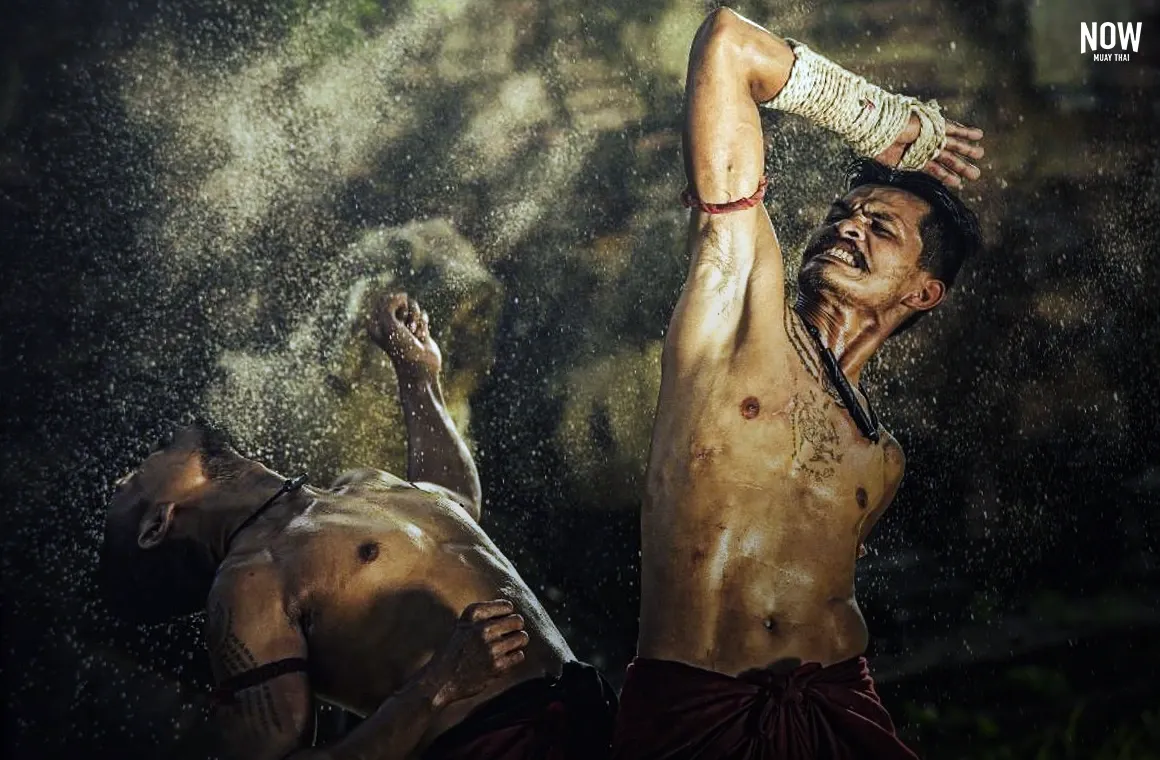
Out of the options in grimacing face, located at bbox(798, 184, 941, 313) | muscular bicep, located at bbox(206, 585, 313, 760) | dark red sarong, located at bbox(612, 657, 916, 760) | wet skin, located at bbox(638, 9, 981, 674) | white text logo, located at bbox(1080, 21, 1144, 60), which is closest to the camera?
muscular bicep, located at bbox(206, 585, 313, 760)

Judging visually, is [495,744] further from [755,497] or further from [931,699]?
[931,699]

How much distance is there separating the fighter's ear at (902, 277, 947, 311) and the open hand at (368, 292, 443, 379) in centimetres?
115

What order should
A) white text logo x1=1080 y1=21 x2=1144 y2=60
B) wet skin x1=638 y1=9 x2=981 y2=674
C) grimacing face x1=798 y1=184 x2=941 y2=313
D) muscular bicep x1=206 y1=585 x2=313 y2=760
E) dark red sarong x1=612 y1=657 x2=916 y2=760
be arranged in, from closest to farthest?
muscular bicep x1=206 y1=585 x2=313 y2=760
dark red sarong x1=612 y1=657 x2=916 y2=760
wet skin x1=638 y1=9 x2=981 y2=674
grimacing face x1=798 y1=184 x2=941 y2=313
white text logo x1=1080 y1=21 x2=1144 y2=60

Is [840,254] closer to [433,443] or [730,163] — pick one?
[730,163]

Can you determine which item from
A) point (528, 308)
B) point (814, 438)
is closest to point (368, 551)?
point (528, 308)

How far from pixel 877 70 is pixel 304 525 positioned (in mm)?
1784

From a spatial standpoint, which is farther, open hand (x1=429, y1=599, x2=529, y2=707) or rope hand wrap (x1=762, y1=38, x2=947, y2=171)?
rope hand wrap (x1=762, y1=38, x2=947, y2=171)

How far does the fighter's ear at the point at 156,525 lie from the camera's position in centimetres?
274

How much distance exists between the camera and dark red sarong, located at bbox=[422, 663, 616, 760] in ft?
8.21

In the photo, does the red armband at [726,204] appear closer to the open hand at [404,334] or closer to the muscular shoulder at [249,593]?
the open hand at [404,334]

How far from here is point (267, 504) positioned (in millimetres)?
2738

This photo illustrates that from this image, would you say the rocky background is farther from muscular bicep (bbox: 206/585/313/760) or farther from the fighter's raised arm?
muscular bicep (bbox: 206/585/313/760)

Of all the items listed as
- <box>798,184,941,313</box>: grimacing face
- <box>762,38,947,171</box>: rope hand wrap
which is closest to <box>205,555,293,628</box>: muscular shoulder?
<box>798,184,941,313</box>: grimacing face

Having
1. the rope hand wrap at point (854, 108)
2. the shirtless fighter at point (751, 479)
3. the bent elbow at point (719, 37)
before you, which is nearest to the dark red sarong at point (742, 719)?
the shirtless fighter at point (751, 479)
